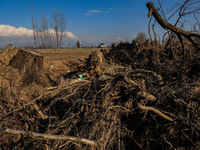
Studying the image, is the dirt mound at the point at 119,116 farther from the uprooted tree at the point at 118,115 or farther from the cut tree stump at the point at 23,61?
the cut tree stump at the point at 23,61

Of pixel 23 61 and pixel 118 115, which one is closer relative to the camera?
pixel 118 115

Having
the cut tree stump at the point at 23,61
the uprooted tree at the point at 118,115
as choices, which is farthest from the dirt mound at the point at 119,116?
the cut tree stump at the point at 23,61

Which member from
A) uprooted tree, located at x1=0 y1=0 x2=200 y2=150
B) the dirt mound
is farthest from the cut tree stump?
the dirt mound

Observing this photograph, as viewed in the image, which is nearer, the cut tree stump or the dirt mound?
the dirt mound

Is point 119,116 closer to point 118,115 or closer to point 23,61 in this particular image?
point 118,115

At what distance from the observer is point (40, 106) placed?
278 centimetres

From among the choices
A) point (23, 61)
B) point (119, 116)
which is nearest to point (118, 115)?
point (119, 116)

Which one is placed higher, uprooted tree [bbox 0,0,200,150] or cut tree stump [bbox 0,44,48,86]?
cut tree stump [bbox 0,44,48,86]

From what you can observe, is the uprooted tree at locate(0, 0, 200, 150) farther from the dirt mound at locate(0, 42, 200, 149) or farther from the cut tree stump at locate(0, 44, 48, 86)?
the cut tree stump at locate(0, 44, 48, 86)

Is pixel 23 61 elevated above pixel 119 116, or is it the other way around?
pixel 23 61

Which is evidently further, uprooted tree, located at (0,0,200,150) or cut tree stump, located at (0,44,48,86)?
cut tree stump, located at (0,44,48,86)

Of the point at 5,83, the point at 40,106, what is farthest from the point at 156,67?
the point at 5,83

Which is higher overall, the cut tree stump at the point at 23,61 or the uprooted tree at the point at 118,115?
the cut tree stump at the point at 23,61

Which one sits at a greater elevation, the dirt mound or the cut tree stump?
the cut tree stump
